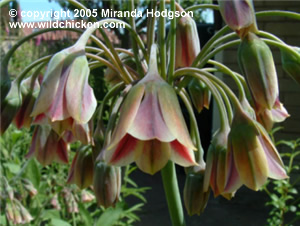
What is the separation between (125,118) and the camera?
612 millimetres

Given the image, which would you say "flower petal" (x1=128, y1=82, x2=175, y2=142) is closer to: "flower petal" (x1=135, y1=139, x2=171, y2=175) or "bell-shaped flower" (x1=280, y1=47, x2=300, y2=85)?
"flower petal" (x1=135, y1=139, x2=171, y2=175)

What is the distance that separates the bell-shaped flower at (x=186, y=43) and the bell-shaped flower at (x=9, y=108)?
1.19 ft

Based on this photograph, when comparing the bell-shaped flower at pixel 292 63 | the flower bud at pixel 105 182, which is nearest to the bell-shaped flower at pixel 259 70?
the bell-shaped flower at pixel 292 63

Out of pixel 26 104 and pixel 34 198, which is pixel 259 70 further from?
pixel 34 198

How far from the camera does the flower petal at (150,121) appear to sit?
0.61 meters

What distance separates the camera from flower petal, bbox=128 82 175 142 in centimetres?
61

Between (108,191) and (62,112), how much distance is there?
0.23 metres

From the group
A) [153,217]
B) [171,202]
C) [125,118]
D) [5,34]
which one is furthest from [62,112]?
[5,34]

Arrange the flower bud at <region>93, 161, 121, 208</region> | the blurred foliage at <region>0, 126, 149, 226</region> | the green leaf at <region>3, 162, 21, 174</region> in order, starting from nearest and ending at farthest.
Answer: the flower bud at <region>93, 161, 121, 208</region> < the blurred foliage at <region>0, 126, 149, 226</region> < the green leaf at <region>3, 162, 21, 174</region>

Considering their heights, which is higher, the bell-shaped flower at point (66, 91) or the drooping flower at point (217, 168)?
the bell-shaped flower at point (66, 91)

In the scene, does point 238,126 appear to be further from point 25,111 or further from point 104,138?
point 25,111

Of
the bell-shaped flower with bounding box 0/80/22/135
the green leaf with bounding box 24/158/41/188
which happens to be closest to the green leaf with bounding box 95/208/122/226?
the green leaf with bounding box 24/158/41/188

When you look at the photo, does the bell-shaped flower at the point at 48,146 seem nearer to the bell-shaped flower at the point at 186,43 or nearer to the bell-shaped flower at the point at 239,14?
the bell-shaped flower at the point at 186,43

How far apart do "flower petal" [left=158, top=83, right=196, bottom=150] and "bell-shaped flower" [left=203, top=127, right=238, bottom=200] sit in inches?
4.3
